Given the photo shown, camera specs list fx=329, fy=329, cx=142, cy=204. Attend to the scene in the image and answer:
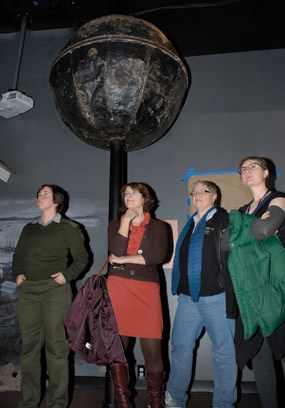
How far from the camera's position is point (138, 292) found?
6.88 feet

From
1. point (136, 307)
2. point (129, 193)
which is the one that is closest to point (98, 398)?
point (136, 307)

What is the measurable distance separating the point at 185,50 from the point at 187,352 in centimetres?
303

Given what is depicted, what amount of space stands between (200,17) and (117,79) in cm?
208

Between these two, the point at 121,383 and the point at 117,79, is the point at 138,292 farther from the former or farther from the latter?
the point at 117,79

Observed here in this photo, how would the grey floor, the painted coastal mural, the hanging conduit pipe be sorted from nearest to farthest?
the grey floor < the painted coastal mural < the hanging conduit pipe

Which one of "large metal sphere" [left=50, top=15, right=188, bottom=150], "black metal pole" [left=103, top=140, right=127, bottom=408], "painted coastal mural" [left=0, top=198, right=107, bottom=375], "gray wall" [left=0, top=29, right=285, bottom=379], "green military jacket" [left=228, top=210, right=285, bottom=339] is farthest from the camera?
"gray wall" [left=0, top=29, right=285, bottom=379]

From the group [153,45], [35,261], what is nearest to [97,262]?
[35,261]

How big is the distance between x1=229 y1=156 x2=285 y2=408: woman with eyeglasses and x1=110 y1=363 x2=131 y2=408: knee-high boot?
0.72m

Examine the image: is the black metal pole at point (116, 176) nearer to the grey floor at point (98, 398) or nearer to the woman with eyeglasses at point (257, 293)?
the woman with eyeglasses at point (257, 293)

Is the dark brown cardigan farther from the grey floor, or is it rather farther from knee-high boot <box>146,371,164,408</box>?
the grey floor

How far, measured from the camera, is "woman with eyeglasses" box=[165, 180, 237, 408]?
6.76 feet

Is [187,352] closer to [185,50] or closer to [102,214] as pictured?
[102,214]

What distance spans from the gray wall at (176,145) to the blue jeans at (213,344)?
949 millimetres

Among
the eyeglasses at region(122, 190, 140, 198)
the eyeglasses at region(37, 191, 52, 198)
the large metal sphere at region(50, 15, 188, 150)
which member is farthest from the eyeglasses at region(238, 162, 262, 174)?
the eyeglasses at region(37, 191, 52, 198)
